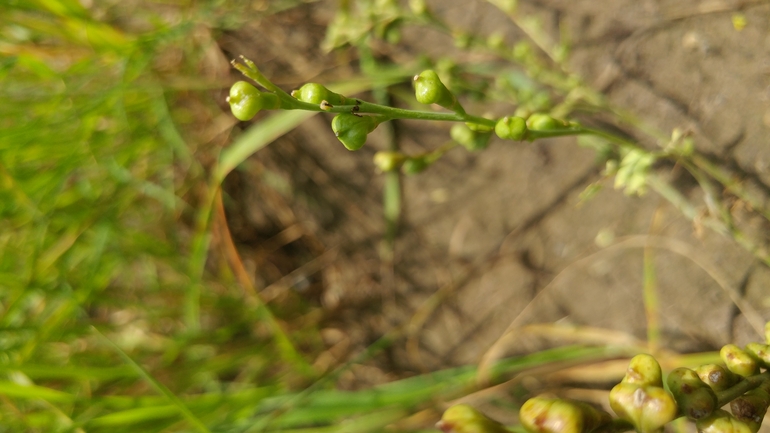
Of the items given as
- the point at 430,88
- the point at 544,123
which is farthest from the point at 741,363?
the point at 430,88

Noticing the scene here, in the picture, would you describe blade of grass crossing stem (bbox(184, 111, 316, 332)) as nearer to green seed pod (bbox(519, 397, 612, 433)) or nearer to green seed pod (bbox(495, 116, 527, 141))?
green seed pod (bbox(495, 116, 527, 141))

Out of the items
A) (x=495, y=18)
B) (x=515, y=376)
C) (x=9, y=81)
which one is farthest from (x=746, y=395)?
(x=9, y=81)

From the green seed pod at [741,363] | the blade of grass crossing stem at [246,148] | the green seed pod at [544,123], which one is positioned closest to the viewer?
the green seed pod at [741,363]

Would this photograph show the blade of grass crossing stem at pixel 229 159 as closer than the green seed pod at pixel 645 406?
No

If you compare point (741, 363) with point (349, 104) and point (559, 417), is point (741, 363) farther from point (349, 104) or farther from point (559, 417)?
point (349, 104)

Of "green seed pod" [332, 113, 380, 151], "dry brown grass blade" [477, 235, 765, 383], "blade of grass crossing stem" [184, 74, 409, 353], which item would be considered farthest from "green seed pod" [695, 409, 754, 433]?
"blade of grass crossing stem" [184, 74, 409, 353]

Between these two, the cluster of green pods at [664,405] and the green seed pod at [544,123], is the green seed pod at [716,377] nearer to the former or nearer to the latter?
the cluster of green pods at [664,405]

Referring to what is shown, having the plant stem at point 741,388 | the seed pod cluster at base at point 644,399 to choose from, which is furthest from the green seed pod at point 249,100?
the plant stem at point 741,388
